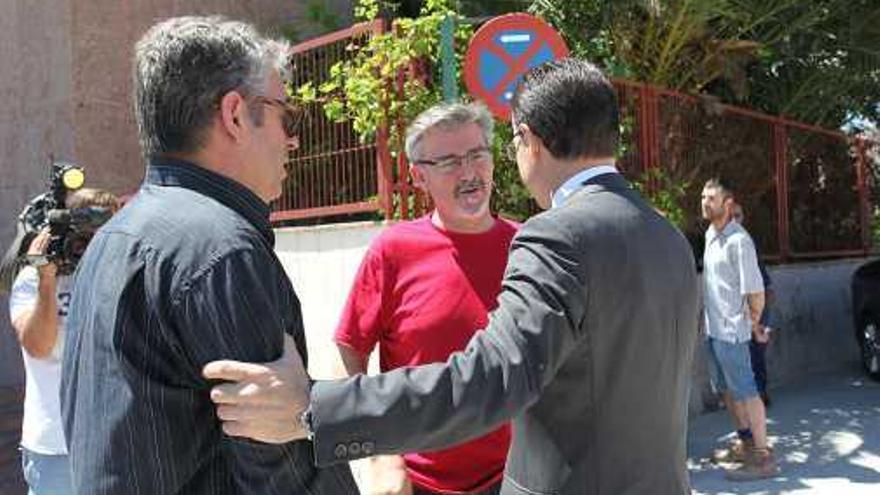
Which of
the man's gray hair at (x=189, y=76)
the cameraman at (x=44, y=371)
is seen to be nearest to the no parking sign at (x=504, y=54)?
the cameraman at (x=44, y=371)

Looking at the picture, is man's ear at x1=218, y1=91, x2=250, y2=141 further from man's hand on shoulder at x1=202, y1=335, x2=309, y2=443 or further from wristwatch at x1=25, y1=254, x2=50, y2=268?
wristwatch at x1=25, y1=254, x2=50, y2=268

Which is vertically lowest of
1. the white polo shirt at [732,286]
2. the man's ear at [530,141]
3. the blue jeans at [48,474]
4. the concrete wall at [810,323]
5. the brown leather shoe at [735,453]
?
the brown leather shoe at [735,453]

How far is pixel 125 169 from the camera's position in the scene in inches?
426

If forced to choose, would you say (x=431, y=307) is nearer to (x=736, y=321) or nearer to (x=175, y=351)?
(x=175, y=351)

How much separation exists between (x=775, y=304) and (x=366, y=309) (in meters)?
7.94

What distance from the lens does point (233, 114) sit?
1737 mm

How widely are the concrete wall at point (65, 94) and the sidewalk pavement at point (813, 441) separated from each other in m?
5.92

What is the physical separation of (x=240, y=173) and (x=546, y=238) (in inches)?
24.2

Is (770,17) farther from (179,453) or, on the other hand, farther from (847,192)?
(179,453)

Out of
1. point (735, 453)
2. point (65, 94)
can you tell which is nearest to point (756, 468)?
point (735, 453)

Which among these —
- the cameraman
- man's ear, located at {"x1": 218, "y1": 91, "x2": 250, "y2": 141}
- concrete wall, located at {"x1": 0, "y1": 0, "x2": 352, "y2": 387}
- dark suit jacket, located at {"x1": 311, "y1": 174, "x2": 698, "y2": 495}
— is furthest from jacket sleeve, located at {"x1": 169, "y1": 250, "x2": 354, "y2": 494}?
concrete wall, located at {"x1": 0, "y1": 0, "x2": 352, "y2": 387}

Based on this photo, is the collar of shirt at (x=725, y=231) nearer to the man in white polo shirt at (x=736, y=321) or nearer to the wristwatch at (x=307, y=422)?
the man in white polo shirt at (x=736, y=321)

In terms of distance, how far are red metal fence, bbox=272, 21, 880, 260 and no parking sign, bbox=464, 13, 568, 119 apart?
5.42 feet

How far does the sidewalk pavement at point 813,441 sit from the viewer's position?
21.5ft
